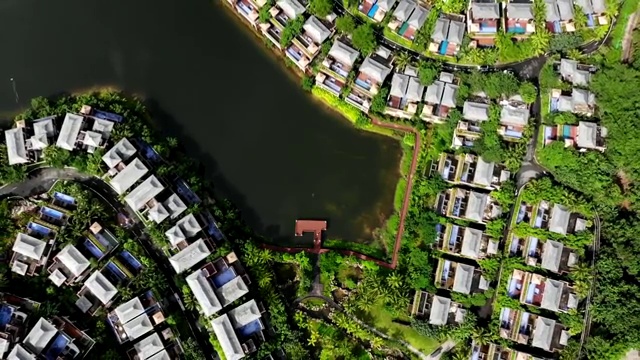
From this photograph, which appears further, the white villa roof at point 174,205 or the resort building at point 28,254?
the white villa roof at point 174,205

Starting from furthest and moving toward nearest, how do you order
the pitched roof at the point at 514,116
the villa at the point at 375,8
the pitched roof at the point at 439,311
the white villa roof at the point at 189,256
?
1. the villa at the point at 375,8
2. the pitched roof at the point at 514,116
3. the pitched roof at the point at 439,311
4. the white villa roof at the point at 189,256

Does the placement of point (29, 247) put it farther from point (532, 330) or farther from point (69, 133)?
point (532, 330)

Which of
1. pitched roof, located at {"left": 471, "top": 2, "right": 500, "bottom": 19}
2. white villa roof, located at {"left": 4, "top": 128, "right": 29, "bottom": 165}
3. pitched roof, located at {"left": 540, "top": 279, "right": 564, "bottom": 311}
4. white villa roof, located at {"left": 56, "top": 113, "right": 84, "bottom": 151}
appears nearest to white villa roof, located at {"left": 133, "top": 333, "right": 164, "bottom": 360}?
white villa roof, located at {"left": 56, "top": 113, "right": 84, "bottom": 151}

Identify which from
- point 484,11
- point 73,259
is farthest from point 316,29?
point 73,259

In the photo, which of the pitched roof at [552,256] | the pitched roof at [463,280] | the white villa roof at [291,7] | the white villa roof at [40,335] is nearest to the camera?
the white villa roof at [40,335]

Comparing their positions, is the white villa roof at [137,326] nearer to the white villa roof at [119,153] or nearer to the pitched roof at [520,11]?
the white villa roof at [119,153]

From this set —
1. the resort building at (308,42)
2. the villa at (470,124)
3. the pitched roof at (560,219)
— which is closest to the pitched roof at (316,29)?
the resort building at (308,42)

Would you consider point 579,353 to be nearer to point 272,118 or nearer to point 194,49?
point 272,118
